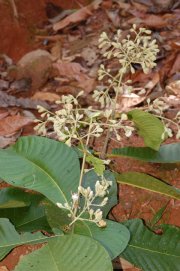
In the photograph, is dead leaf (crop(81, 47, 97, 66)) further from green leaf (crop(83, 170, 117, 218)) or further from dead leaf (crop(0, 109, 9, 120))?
green leaf (crop(83, 170, 117, 218))

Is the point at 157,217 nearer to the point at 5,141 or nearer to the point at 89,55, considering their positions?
the point at 5,141

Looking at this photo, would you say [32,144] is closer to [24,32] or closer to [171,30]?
[171,30]

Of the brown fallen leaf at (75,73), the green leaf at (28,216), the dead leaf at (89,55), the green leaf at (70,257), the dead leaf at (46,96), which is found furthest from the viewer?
the dead leaf at (89,55)

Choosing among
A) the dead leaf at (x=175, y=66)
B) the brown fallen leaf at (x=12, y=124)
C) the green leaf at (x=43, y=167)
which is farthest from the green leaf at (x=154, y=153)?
the dead leaf at (x=175, y=66)

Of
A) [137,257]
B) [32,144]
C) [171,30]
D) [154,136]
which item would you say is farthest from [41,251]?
[171,30]

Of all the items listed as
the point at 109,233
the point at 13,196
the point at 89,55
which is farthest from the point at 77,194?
→ the point at 89,55

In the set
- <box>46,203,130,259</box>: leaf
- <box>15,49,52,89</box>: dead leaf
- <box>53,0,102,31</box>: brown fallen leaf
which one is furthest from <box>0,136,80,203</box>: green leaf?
<box>53,0,102,31</box>: brown fallen leaf

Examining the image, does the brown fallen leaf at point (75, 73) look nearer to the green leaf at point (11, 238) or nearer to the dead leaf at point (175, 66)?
the dead leaf at point (175, 66)
